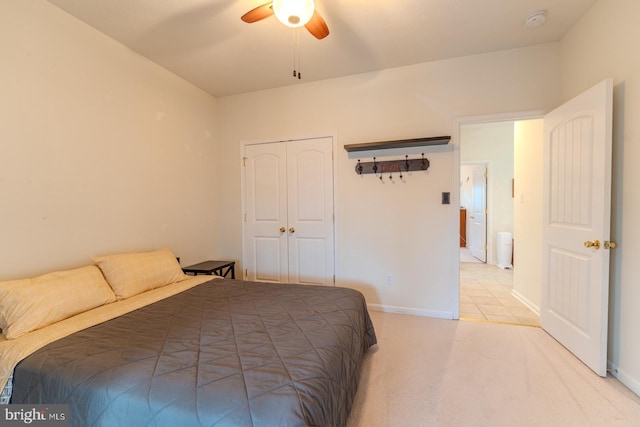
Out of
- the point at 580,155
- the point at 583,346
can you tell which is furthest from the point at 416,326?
the point at 580,155

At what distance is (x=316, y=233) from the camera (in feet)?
11.1

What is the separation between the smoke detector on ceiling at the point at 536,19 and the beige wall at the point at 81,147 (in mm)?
3504

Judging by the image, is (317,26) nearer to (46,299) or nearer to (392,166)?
(392,166)

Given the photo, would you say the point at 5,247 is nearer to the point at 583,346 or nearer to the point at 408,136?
the point at 408,136

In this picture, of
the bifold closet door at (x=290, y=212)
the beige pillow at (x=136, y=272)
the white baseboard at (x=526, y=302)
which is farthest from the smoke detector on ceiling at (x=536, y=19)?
the beige pillow at (x=136, y=272)

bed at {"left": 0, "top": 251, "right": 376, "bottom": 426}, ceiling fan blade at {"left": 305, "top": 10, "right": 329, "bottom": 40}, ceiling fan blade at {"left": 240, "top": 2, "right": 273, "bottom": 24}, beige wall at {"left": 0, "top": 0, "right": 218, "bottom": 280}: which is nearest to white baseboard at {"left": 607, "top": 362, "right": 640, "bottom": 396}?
→ bed at {"left": 0, "top": 251, "right": 376, "bottom": 426}

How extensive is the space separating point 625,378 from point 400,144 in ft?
8.09

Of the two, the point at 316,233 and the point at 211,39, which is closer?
the point at 211,39

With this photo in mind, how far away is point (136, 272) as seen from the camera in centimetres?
219

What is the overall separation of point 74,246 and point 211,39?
6.98 feet

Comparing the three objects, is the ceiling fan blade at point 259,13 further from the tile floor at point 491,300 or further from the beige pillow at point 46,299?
the tile floor at point 491,300

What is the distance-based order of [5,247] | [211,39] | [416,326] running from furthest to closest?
[416,326], [211,39], [5,247]

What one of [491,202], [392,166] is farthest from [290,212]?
[491,202]

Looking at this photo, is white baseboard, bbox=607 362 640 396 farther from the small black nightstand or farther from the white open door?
the small black nightstand
